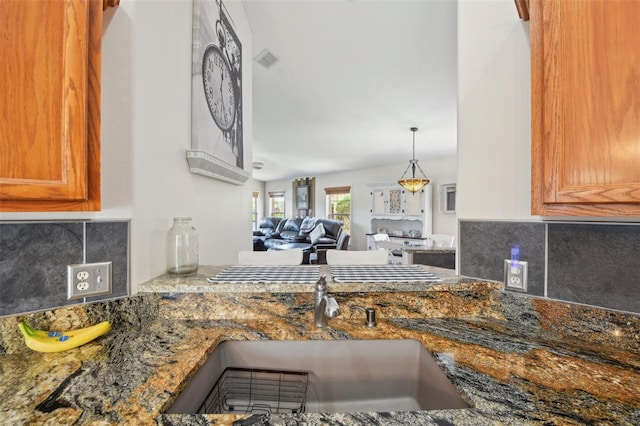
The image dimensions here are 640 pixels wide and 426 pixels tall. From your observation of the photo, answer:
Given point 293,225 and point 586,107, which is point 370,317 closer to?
point 586,107

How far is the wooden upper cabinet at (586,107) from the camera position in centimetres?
62

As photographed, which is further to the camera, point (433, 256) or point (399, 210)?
point (399, 210)

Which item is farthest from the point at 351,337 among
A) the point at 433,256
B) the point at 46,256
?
the point at 433,256

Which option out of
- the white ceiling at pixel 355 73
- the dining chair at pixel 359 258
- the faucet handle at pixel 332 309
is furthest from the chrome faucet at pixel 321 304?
the white ceiling at pixel 355 73

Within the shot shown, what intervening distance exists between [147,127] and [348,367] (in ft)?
3.92

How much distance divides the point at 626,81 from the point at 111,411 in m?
1.36

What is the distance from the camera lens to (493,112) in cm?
106

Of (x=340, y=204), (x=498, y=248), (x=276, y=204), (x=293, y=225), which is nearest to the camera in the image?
(x=498, y=248)

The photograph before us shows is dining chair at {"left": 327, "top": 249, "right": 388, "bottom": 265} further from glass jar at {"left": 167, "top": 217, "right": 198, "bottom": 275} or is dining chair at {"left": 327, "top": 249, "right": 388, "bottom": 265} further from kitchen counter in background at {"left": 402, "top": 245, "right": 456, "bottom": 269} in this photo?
kitchen counter in background at {"left": 402, "top": 245, "right": 456, "bottom": 269}

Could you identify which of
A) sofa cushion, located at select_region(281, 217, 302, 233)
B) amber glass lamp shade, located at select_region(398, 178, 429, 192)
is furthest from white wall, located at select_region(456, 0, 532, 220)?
sofa cushion, located at select_region(281, 217, 302, 233)

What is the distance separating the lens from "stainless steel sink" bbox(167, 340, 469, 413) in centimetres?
93

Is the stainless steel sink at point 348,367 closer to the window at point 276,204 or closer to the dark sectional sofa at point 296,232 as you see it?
the dark sectional sofa at point 296,232

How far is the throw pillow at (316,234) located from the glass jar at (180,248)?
4.98m

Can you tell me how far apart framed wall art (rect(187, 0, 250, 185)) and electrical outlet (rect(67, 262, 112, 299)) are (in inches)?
24.6
